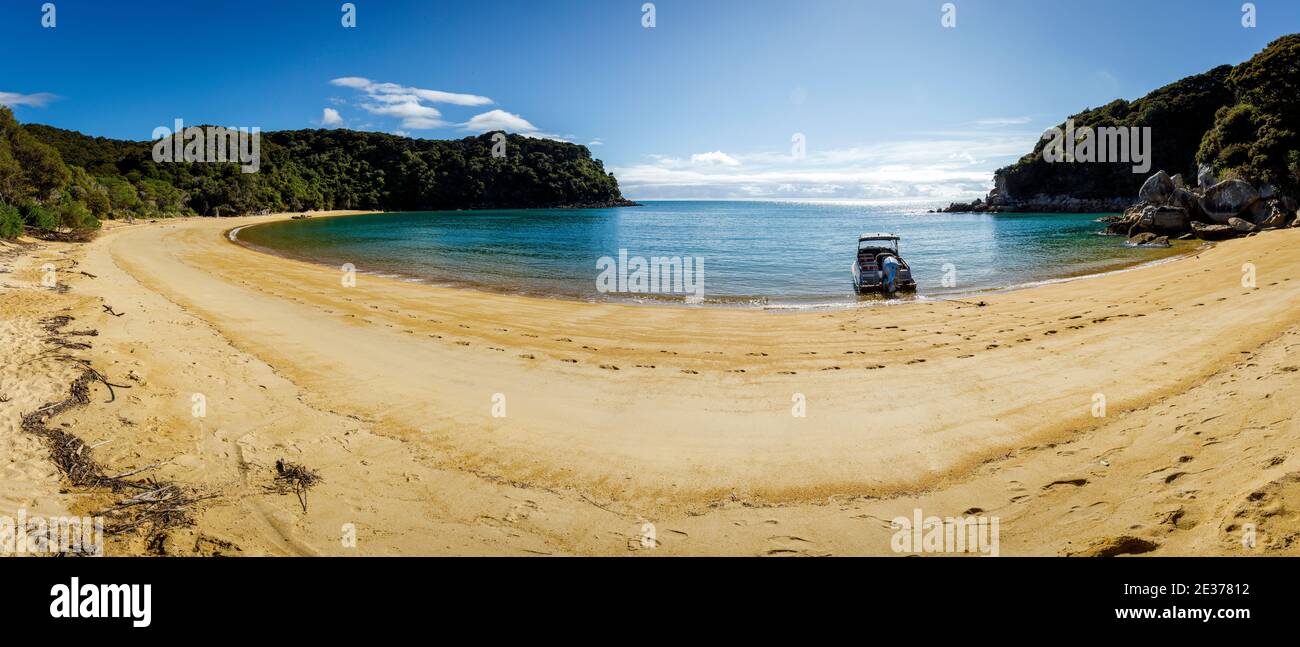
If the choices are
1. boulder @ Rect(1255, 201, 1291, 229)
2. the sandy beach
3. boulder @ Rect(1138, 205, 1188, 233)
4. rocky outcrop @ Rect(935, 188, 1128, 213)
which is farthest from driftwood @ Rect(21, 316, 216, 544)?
Answer: rocky outcrop @ Rect(935, 188, 1128, 213)

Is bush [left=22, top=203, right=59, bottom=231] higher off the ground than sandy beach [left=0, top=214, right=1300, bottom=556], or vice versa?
bush [left=22, top=203, right=59, bottom=231]

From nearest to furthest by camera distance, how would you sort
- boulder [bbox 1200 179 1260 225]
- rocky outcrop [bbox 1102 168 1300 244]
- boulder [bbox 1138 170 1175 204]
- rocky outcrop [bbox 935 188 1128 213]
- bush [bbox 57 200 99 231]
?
rocky outcrop [bbox 1102 168 1300 244], bush [bbox 57 200 99 231], boulder [bbox 1200 179 1260 225], boulder [bbox 1138 170 1175 204], rocky outcrop [bbox 935 188 1128 213]

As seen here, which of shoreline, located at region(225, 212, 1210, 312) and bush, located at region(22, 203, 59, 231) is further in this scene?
bush, located at region(22, 203, 59, 231)

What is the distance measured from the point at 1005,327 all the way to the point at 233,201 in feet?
409

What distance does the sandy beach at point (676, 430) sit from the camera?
531 cm

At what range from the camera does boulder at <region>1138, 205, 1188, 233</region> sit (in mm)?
42594

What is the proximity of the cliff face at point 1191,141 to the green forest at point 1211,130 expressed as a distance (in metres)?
Answer: 0.08

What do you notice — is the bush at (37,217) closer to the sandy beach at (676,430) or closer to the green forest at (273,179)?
the green forest at (273,179)

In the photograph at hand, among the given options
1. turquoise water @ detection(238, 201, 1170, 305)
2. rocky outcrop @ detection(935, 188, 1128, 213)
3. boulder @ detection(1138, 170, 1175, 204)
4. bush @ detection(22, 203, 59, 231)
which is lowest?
turquoise water @ detection(238, 201, 1170, 305)

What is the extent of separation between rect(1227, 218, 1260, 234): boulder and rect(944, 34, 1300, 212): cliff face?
6.37 meters

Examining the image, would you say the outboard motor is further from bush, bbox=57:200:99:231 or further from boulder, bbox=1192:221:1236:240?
bush, bbox=57:200:99:231

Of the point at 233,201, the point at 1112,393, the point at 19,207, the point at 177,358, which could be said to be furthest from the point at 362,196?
the point at 1112,393

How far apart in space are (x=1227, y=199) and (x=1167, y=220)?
3745mm

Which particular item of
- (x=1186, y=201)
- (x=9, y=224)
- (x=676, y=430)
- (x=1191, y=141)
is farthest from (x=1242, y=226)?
(x=1191, y=141)
